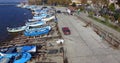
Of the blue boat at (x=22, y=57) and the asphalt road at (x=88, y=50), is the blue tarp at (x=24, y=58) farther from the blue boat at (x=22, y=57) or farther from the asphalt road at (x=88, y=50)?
the asphalt road at (x=88, y=50)

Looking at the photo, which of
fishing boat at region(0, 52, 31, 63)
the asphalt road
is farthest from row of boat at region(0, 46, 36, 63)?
the asphalt road

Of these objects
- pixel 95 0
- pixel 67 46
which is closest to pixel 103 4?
pixel 95 0

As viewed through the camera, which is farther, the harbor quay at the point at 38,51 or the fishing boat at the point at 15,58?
the harbor quay at the point at 38,51

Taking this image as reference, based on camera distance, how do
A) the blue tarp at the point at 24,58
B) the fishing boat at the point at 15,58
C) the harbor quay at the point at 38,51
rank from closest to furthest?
the blue tarp at the point at 24,58
the fishing boat at the point at 15,58
the harbor quay at the point at 38,51

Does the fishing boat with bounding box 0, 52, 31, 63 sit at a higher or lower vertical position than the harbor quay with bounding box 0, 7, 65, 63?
higher

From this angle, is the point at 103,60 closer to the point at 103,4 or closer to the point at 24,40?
the point at 24,40

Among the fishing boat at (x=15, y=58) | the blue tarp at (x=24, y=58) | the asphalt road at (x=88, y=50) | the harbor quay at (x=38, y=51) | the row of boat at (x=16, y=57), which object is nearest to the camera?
the asphalt road at (x=88, y=50)

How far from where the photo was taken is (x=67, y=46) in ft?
161

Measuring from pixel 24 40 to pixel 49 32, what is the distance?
32.9 ft

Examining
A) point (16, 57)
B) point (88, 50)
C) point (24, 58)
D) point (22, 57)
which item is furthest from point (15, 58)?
point (88, 50)

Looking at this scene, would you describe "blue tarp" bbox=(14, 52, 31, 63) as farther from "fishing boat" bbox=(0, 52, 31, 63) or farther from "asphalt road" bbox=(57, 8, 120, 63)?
"asphalt road" bbox=(57, 8, 120, 63)

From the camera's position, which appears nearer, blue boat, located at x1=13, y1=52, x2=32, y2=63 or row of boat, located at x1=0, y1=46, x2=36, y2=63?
blue boat, located at x1=13, y1=52, x2=32, y2=63

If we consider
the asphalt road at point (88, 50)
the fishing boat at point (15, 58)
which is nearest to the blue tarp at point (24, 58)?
the fishing boat at point (15, 58)

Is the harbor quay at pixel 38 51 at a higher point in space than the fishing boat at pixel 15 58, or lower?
lower
